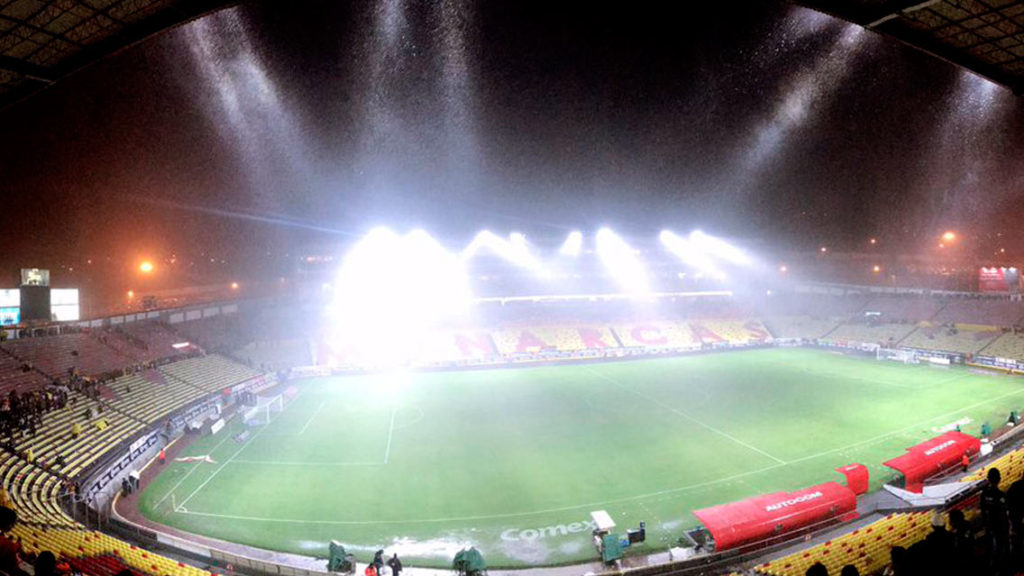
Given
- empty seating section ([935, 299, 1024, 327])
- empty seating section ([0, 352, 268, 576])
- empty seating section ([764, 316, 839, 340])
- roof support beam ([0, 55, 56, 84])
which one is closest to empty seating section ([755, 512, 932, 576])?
empty seating section ([0, 352, 268, 576])

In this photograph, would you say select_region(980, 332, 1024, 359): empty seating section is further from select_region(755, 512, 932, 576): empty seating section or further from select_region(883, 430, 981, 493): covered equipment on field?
select_region(755, 512, 932, 576): empty seating section

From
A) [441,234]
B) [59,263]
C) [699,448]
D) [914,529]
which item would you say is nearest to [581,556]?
[914,529]

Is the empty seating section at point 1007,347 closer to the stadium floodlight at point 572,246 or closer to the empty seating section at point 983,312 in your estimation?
the empty seating section at point 983,312

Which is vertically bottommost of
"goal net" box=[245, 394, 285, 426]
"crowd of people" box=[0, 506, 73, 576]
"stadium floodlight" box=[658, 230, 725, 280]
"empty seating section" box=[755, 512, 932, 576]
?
"empty seating section" box=[755, 512, 932, 576]

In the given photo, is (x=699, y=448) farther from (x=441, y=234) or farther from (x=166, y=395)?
(x=441, y=234)

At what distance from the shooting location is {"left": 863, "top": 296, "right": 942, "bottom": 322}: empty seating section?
49781 millimetres

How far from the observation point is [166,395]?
28812 millimetres

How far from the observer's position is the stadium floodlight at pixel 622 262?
65.5m

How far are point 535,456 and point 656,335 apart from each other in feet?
119

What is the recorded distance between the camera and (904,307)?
52.3 m

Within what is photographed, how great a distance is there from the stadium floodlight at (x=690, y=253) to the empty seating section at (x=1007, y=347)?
98.7ft

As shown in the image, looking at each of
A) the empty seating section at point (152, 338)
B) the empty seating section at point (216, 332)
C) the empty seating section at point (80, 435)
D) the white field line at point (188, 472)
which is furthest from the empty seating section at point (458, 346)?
the empty seating section at point (80, 435)

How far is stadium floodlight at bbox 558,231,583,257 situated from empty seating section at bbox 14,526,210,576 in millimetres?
56655

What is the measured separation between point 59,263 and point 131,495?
2617 centimetres
